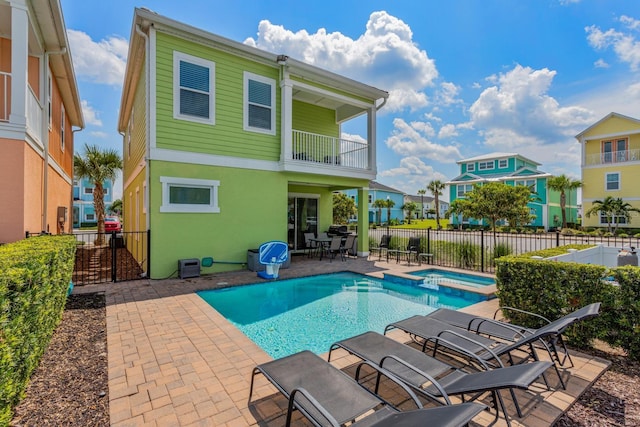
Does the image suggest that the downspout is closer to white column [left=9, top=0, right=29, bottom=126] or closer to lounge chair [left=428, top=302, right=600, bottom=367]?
white column [left=9, top=0, right=29, bottom=126]

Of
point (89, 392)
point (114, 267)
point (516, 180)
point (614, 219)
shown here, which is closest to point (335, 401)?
point (89, 392)

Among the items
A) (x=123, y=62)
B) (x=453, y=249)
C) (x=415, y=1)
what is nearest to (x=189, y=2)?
(x=123, y=62)

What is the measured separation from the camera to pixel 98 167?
16750mm

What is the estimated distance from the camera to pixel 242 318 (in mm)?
6586

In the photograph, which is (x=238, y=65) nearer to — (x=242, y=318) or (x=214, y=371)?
(x=242, y=318)

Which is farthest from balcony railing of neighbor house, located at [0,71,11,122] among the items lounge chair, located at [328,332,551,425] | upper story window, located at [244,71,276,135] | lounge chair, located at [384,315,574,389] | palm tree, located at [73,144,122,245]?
palm tree, located at [73,144,122,245]

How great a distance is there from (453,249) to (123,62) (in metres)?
14.9

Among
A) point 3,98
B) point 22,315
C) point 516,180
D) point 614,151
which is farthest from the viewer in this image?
point 516,180

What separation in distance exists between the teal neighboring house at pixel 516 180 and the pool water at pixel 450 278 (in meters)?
26.4

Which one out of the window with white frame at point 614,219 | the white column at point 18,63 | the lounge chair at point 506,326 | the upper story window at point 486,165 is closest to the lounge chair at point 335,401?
the lounge chair at point 506,326

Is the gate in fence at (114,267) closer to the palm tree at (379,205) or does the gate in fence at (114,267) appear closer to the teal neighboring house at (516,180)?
the teal neighboring house at (516,180)

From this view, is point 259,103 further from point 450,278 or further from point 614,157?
point 614,157

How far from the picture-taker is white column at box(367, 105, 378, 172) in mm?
13316

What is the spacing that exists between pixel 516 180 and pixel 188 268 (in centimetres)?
3916
